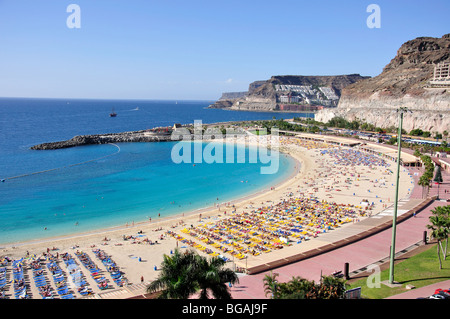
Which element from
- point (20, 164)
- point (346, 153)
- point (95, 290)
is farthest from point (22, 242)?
point (346, 153)

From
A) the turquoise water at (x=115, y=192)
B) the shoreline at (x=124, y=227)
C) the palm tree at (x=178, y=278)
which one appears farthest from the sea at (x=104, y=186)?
the palm tree at (x=178, y=278)

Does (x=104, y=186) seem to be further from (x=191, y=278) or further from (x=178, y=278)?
(x=191, y=278)

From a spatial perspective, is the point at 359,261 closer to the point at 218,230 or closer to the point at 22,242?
the point at 218,230

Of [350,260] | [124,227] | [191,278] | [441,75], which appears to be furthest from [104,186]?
[441,75]

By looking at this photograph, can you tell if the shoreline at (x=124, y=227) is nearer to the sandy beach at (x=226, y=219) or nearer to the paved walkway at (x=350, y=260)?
the sandy beach at (x=226, y=219)

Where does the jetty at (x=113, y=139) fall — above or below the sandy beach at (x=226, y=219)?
above

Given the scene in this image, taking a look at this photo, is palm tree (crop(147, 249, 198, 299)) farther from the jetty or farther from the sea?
the jetty

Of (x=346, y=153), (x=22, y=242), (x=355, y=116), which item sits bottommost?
(x=22, y=242)
